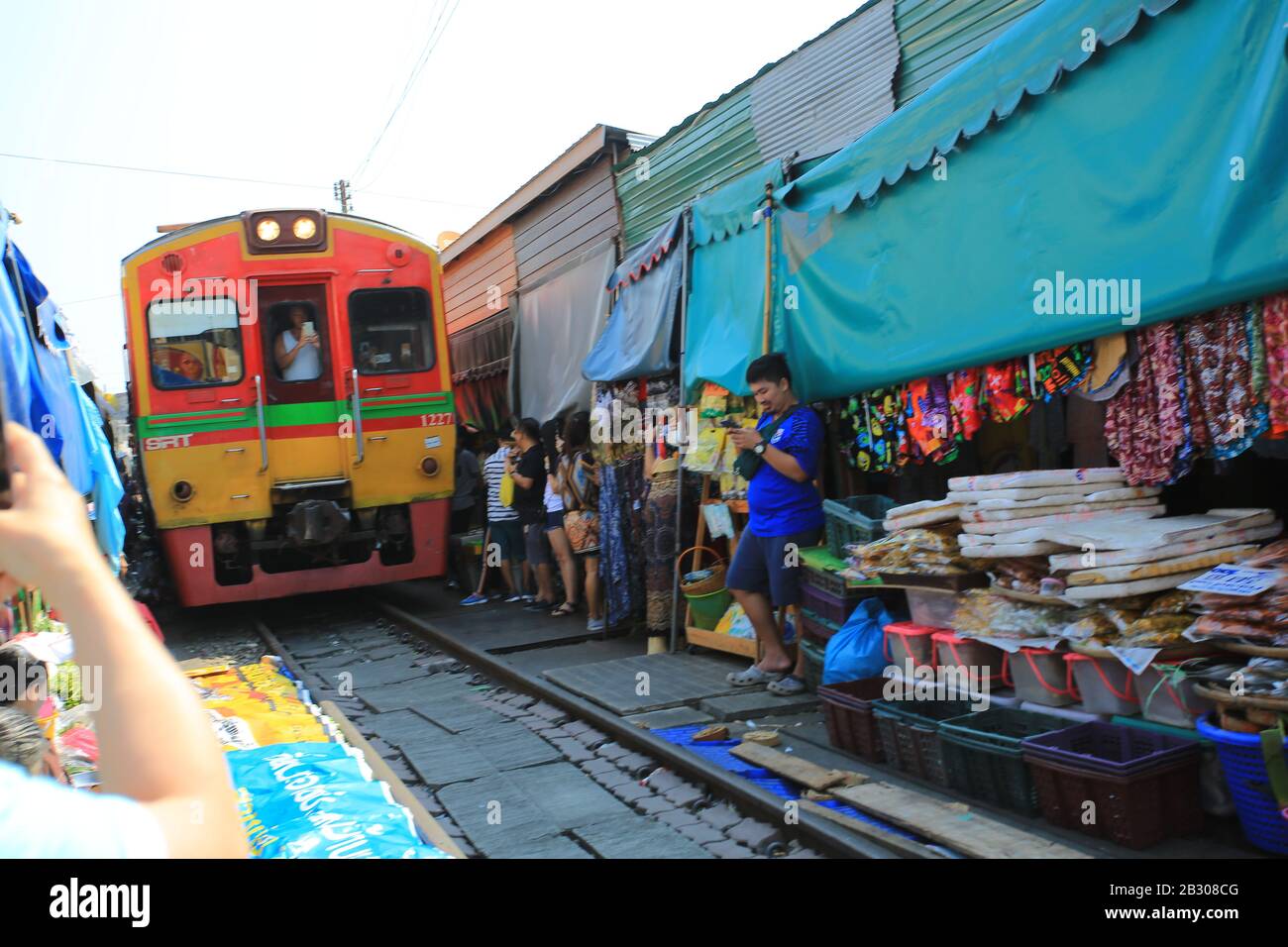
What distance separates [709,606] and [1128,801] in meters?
4.31

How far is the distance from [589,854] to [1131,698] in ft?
7.56

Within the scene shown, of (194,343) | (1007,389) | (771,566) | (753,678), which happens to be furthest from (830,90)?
(194,343)

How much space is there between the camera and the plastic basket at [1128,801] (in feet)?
11.9

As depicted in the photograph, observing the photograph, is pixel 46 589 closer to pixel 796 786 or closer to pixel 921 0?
pixel 796 786

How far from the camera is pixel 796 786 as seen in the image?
4.82 meters

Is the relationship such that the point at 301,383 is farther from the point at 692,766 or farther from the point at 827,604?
the point at 692,766

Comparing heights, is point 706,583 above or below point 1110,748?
above

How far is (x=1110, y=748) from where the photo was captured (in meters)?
4.18

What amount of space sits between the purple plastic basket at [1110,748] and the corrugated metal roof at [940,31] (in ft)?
12.3

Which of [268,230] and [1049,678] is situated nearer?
[1049,678]

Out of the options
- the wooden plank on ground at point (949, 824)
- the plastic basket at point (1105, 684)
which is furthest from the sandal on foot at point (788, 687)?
the plastic basket at point (1105, 684)

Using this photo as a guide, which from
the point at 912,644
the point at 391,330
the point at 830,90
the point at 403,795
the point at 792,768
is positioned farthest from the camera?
the point at 391,330

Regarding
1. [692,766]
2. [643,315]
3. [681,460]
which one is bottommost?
[692,766]
